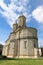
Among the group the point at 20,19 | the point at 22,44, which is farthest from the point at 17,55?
the point at 20,19

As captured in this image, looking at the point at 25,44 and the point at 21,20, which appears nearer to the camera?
the point at 25,44

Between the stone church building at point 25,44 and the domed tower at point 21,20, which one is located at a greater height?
the domed tower at point 21,20

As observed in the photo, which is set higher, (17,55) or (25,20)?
(25,20)

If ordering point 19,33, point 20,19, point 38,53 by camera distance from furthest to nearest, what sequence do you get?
point 20,19, point 19,33, point 38,53

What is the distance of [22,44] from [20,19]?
10755 mm

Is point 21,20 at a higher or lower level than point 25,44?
higher

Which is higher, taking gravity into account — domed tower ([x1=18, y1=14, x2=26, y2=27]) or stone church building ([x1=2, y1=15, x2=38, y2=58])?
domed tower ([x1=18, y1=14, x2=26, y2=27])

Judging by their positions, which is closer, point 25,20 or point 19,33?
point 19,33

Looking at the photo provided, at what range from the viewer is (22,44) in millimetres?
40938

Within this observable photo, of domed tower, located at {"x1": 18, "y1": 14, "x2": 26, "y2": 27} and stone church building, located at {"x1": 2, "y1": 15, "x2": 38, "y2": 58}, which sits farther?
domed tower, located at {"x1": 18, "y1": 14, "x2": 26, "y2": 27}

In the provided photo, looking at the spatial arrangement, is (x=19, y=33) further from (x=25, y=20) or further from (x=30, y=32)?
(x=25, y=20)

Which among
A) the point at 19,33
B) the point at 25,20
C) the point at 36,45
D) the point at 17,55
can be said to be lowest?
the point at 17,55

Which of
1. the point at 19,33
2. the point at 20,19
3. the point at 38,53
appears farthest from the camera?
the point at 20,19

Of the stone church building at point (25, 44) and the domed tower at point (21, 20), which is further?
the domed tower at point (21, 20)
